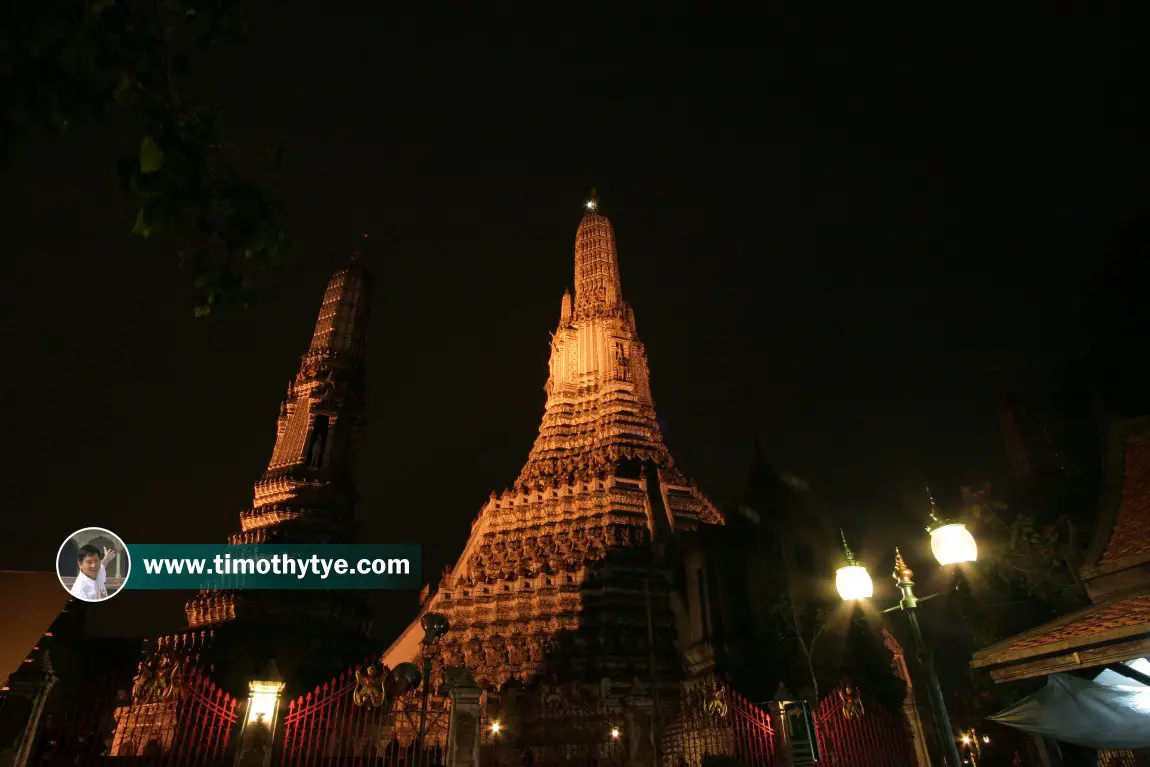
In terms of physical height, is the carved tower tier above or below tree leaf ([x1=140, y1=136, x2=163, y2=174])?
above

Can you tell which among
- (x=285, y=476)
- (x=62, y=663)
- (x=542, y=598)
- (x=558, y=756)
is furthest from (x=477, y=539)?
(x=62, y=663)

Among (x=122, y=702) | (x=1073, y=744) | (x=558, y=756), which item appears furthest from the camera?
(x=122, y=702)

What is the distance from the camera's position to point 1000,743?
31.5 m

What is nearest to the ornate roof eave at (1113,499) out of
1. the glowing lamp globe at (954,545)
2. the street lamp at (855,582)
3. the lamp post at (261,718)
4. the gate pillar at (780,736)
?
the glowing lamp globe at (954,545)

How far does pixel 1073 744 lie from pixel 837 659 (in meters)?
20.5

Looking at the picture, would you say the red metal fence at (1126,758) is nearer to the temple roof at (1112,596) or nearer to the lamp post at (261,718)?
the temple roof at (1112,596)

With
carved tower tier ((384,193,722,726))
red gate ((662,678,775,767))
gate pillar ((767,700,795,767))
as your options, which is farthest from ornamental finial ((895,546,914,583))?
carved tower tier ((384,193,722,726))

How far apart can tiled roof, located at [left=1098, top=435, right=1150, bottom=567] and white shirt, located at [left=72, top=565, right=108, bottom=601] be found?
1379 cm

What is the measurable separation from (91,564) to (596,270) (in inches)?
1747

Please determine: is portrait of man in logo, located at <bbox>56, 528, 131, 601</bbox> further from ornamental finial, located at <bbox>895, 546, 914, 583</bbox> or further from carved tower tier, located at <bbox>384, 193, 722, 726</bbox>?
carved tower tier, located at <bbox>384, 193, 722, 726</bbox>

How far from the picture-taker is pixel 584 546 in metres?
34.2

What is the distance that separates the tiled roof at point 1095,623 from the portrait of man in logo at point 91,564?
11.8m

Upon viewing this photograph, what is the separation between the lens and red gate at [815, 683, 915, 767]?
13242 mm

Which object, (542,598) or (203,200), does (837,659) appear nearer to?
(542,598)
